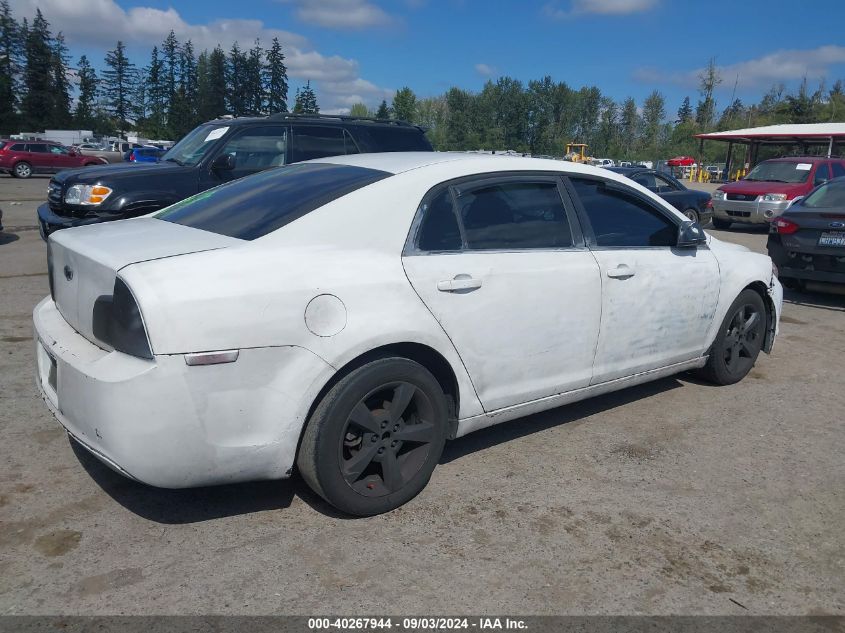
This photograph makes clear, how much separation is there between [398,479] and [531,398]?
36.6 inches

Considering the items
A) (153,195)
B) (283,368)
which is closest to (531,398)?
(283,368)

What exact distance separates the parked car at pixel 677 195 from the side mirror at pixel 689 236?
11833 millimetres

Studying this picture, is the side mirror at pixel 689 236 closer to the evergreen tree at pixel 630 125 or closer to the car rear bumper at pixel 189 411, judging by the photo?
the car rear bumper at pixel 189 411

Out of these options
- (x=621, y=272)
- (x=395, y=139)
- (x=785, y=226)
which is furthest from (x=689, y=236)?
(x=395, y=139)

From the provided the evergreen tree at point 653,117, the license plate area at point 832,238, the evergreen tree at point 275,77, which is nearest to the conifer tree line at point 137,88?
the evergreen tree at point 275,77

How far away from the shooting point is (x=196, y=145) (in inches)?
336

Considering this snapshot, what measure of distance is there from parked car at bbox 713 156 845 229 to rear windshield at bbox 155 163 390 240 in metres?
14.1

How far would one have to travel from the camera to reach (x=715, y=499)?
11.3ft

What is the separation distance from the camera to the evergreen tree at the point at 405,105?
93.9 metres

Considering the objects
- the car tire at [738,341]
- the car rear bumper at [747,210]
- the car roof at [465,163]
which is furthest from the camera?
the car rear bumper at [747,210]

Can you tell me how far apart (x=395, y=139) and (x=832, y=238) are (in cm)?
533

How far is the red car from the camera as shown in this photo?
30000 mm

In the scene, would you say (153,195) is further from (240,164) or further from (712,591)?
(712,591)

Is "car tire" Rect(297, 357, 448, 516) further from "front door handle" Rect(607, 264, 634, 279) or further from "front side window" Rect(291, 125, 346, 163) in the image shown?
"front side window" Rect(291, 125, 346, 163)
